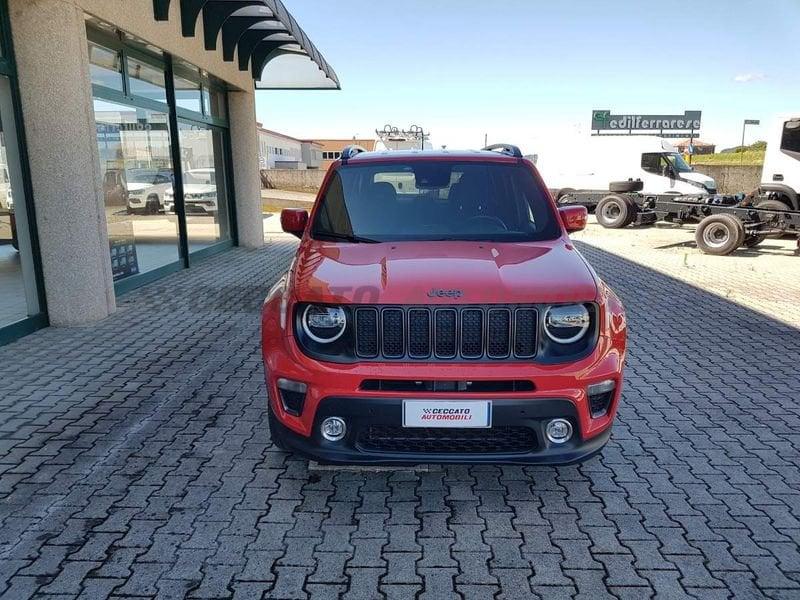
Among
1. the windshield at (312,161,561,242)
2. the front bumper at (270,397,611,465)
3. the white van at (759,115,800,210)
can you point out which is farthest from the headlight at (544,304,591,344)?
the white van at (759,115,800,210)

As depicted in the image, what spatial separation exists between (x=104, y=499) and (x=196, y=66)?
9098mm

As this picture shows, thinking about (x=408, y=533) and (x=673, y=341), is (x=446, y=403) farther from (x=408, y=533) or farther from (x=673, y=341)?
(x=673, y=341)

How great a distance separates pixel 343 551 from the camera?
2875 mm

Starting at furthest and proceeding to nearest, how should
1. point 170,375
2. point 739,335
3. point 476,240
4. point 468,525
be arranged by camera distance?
point 739,335, point 170,375, point 476,240, point 468,525

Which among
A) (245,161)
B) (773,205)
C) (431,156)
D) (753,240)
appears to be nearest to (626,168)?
(753,240)

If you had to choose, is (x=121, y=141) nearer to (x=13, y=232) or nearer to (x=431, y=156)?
(x=13, y=232)

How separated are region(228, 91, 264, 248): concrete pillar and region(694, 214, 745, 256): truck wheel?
9.76m

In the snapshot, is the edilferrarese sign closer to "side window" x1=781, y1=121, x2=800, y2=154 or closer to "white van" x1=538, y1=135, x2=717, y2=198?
"white van" x1=538, y1=135, x2=717, y2=198

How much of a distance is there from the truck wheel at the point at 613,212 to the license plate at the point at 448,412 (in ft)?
53.9

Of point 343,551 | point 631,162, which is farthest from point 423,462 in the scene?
point 631,162

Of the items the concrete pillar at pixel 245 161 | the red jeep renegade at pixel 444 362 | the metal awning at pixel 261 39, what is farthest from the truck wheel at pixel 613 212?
the red jeep renegade at pixel 444 362

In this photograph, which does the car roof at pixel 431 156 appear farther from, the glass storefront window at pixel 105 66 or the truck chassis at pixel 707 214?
the truck chassis at pixel 707 214

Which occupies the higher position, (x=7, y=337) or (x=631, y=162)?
(x=631, y=162)

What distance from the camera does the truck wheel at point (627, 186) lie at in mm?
18422
